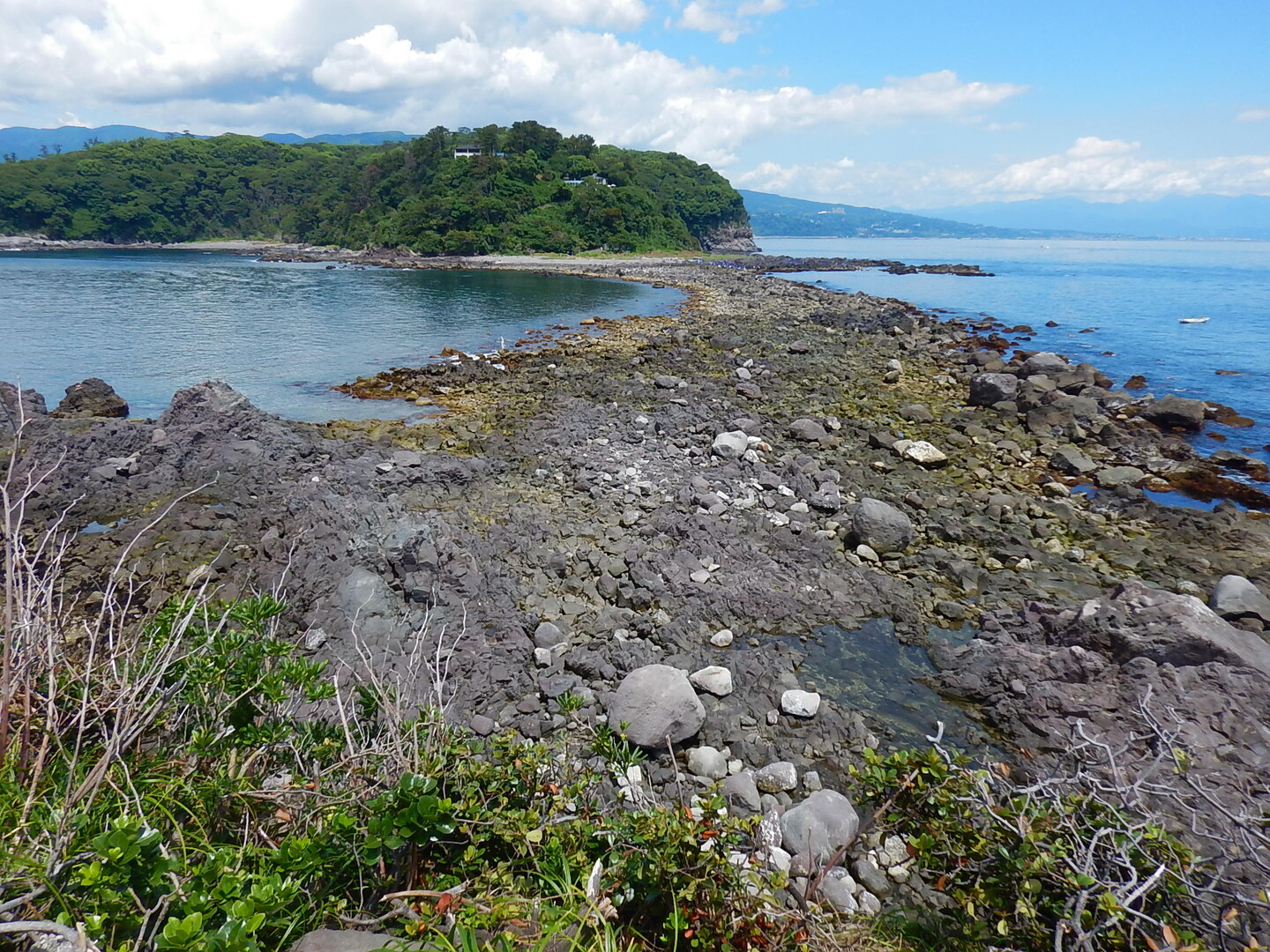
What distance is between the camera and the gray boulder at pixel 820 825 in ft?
13.8

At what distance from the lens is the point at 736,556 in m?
8.15

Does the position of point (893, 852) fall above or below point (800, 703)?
below

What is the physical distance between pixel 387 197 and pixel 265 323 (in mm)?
72675

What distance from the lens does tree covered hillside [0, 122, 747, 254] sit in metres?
79.9

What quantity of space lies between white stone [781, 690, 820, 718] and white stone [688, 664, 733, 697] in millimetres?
534

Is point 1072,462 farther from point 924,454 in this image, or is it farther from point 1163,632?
point 1163,632

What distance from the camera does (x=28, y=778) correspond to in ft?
8.13

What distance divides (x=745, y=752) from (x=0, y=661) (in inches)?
188

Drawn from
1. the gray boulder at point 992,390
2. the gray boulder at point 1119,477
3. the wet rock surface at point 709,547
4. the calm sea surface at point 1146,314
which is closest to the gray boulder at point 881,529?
the wet rock surface at point 709,547

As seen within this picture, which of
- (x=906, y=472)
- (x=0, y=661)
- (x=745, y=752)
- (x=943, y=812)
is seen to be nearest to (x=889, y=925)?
(x=943, y=812)

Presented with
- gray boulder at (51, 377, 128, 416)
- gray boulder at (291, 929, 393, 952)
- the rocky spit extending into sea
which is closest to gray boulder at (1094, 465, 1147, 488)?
the rocky spit extending into sea

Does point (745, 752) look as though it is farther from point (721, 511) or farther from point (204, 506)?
point (204, 506)

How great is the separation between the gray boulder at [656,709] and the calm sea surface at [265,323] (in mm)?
12996

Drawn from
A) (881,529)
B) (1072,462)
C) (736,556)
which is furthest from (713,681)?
(1072,462)
